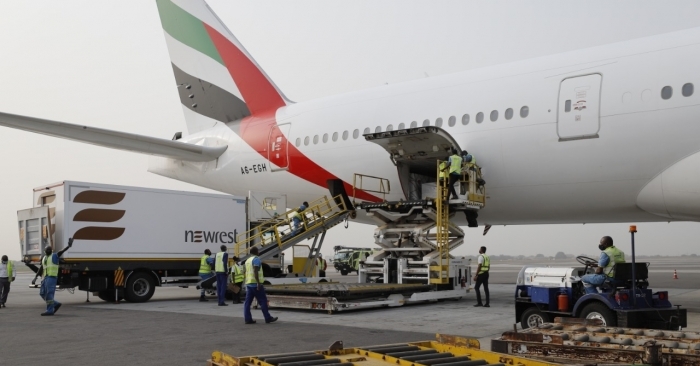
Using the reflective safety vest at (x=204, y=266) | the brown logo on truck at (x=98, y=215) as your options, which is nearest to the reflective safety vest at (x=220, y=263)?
the reflective safety vest at (x=204, y=266)

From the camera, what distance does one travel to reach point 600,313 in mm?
9078

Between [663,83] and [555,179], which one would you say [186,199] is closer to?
[555,179]

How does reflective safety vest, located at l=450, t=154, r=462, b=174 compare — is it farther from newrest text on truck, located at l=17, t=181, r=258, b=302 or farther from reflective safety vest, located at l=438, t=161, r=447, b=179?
newrest text on truck, located at l=17, t=181, r=258, b=302

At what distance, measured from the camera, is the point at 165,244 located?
56.7ft

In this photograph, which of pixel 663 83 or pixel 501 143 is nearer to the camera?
pixel 663 83

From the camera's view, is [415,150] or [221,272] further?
[415,150]

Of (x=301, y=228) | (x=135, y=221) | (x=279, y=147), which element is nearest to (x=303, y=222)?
(x=301, y=228)

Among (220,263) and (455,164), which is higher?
(455,164)

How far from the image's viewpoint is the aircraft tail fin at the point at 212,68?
2191 centimetres

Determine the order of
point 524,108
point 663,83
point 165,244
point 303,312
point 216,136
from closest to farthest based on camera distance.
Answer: point 663,83 → point 303,312 → point 524,108 → point 165,244 → point 216,136

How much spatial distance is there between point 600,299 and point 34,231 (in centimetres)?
1306

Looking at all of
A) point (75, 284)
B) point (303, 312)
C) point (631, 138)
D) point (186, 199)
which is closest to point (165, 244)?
point (186, 199)

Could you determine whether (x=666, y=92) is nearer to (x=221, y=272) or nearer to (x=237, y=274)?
(x=237, y=274)

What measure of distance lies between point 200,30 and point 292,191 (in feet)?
22.2
